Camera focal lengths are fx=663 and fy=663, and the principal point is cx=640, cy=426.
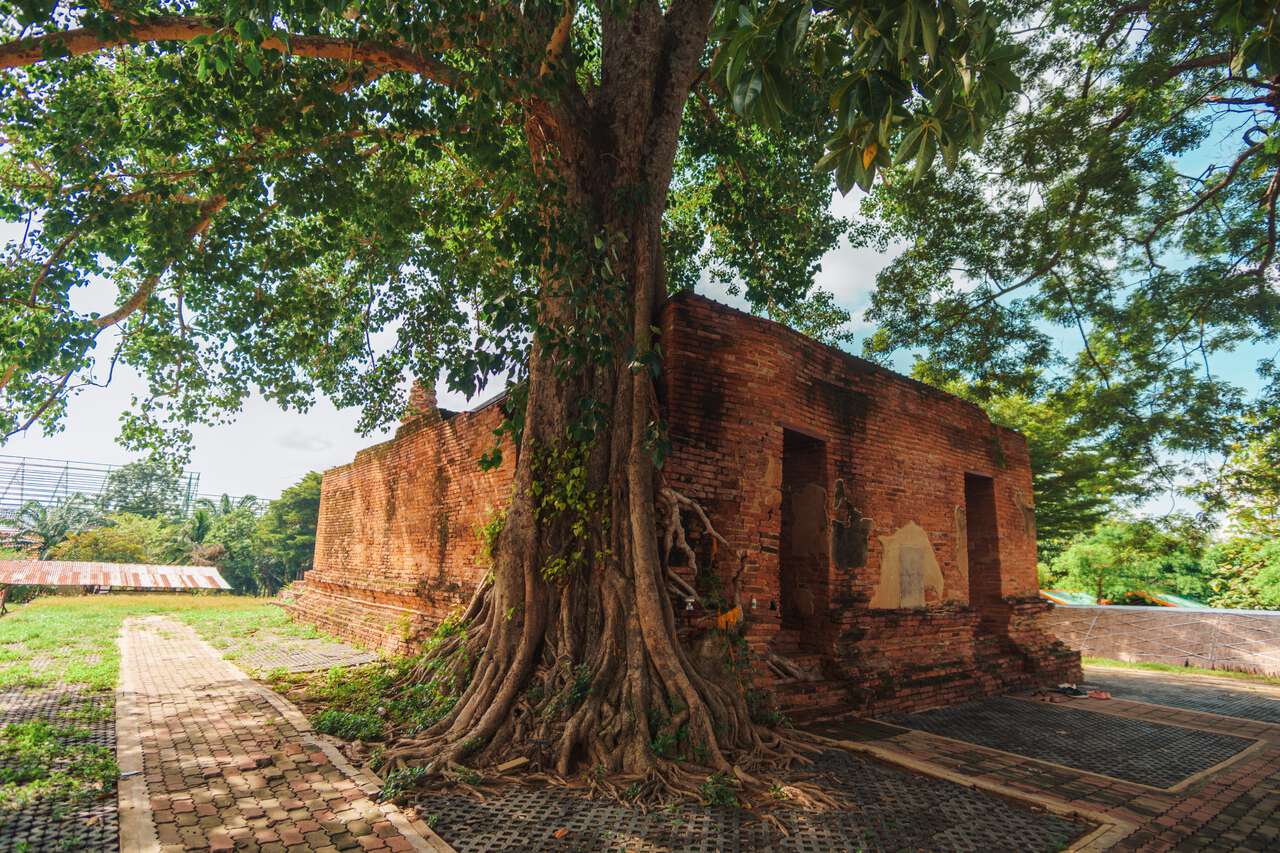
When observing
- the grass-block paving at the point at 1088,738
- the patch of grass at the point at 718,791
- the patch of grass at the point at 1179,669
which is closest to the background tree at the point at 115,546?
the patch of grass at the point at 718,791

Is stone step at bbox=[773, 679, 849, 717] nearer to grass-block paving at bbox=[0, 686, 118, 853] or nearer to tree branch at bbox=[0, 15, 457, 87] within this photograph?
grass-block paving at bbox=[0, 686, 118, 853]

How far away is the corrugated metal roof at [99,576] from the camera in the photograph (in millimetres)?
19078

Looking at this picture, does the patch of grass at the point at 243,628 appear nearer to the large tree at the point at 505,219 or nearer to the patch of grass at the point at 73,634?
A: the patch of grass at the point at 73,634

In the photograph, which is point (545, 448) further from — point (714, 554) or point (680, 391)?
point (714, 554)

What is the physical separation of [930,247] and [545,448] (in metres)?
7.81

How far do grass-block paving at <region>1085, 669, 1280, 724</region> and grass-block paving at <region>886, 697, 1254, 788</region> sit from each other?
1.88 meters

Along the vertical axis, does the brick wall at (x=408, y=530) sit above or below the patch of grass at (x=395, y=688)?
above

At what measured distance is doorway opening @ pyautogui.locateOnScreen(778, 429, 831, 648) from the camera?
265 inches

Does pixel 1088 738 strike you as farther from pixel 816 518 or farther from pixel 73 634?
pixel 73 634

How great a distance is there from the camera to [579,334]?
16.5 ft

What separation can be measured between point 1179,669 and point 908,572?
28.9 feet

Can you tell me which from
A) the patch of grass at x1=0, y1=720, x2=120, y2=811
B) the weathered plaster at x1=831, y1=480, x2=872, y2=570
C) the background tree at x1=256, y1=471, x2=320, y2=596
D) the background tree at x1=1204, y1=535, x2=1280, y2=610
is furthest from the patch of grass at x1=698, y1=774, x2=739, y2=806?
the background tree at x1=256, y1=471, x2=320, y2=596

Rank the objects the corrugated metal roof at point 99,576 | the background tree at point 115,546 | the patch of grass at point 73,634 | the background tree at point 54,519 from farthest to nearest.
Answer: the background tree at point 54,519 → the background tree at point 115,546 → the corrugated metal roof at point 99,576 → the patch of grass at point 73,634

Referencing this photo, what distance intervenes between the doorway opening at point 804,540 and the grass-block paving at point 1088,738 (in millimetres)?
1217
